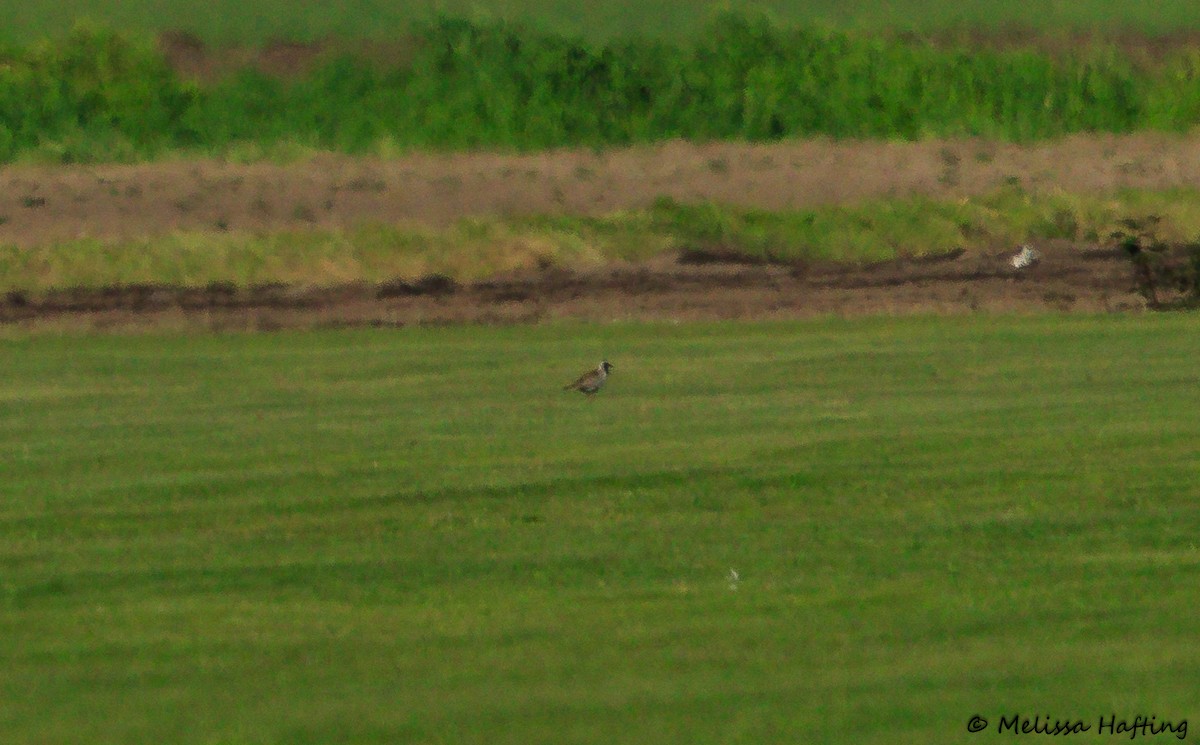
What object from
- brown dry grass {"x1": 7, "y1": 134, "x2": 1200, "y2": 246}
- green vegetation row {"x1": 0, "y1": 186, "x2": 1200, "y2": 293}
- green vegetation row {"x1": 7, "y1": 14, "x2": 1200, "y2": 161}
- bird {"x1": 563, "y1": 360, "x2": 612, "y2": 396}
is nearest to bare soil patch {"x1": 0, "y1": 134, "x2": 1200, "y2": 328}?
brown dry grass {"x1": 7, "y1": 134, "x2": 1200, "y2": 246}

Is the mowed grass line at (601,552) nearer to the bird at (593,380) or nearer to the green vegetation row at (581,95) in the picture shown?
the bird at (593,380)

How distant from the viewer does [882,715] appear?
8211mm

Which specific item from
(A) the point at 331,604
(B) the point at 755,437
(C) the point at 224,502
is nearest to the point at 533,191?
(B) the point at 755,437

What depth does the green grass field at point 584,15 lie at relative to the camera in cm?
5534

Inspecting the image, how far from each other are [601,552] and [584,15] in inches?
1957

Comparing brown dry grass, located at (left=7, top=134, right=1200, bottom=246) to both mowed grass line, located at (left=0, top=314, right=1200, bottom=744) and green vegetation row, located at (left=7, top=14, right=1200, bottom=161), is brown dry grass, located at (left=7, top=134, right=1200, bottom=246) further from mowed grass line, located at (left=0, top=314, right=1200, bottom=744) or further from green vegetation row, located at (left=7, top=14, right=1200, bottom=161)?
mowed grass line, located at (left=0, top=314, right=1200, bottom=744)

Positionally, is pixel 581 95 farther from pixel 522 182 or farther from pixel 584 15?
pixel 584 15

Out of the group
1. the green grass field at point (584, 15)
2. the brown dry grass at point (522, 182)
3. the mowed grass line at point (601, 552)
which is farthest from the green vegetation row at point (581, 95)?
the mowed grass line at point (601, 552)

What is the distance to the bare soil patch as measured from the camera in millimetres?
28234

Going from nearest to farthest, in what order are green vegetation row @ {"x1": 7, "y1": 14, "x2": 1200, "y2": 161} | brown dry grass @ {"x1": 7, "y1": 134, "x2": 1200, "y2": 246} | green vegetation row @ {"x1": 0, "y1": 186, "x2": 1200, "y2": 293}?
green vegetation row @ {"x1": 0, "y1": 186, "x2": 1200, "y2": 293}
brown dry grass @ {"x1": 7, "y1": 134, "x2": 1200, "y2": 246}
green vegetation row @ {"x1": 7, "y1": 14, "x2": 1200, "y2": 161}

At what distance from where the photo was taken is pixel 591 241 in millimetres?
31828

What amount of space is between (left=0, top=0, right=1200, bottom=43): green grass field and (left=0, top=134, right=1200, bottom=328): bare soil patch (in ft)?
49.2

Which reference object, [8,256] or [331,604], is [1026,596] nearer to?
[331,604]

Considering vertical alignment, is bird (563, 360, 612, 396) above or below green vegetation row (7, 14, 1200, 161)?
above
